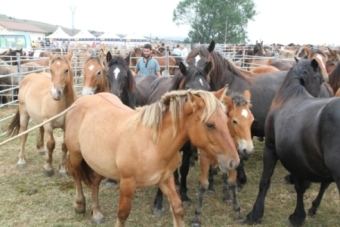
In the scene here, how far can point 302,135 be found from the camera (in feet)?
9.79

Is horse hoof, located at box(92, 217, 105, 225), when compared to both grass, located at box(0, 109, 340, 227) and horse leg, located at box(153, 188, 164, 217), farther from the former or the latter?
horse leg, located at box(153, 188, 164, 217)

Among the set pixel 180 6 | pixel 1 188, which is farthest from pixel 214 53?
pixel 180 6

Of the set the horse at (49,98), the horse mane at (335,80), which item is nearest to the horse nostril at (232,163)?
the horse at (49,98)

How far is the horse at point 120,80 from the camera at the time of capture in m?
4.94

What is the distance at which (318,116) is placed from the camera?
9.32 feet

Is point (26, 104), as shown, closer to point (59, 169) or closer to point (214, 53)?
point (59, 169)

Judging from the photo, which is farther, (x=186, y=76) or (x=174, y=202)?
(x=186, y=76)

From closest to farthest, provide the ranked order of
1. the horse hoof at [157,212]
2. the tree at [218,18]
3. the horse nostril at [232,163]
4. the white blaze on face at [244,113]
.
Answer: the horse nostril at [232,163] < the white blaze on face at [244,113] < the horse hoof at [157,212] < the tree at [218,18]

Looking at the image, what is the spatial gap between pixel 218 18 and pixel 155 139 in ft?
176

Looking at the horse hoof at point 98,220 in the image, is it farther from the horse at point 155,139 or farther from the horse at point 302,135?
the horse at point 302,135

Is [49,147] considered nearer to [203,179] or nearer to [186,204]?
[186,204]

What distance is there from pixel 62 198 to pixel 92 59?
8.50ft

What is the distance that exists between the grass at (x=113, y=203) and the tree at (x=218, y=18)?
163 feet

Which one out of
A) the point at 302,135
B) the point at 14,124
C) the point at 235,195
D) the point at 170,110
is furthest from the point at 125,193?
the point at 14,124
